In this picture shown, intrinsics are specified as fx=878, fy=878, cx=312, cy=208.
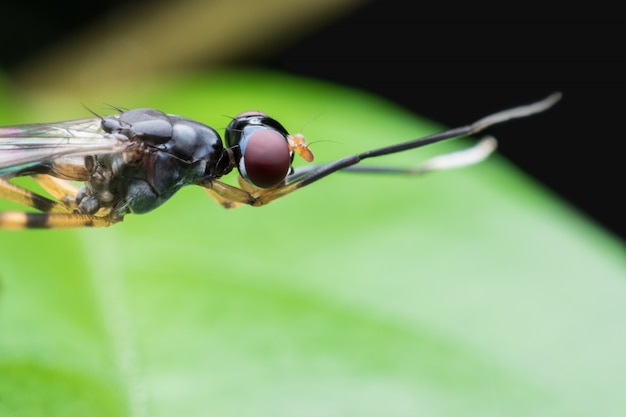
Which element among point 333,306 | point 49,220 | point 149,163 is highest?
point 149,163

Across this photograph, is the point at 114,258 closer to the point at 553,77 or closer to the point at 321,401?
the point at 321,401

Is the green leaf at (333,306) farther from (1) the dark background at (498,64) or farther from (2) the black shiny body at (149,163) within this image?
(1) the dark background at (498,64)

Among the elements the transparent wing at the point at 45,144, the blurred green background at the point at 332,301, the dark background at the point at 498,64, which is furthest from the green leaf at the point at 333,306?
the dark background at the point at 498,64

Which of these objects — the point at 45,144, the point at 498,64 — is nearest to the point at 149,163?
the point at 45,144

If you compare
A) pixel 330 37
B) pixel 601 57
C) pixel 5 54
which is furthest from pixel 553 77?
pixel 5 54

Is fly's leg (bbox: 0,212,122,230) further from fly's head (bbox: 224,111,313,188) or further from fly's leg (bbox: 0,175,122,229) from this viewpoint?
fly's head (bbox: 224,111,313,188)

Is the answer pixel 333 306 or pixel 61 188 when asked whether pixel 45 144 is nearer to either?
pixel 61 188
